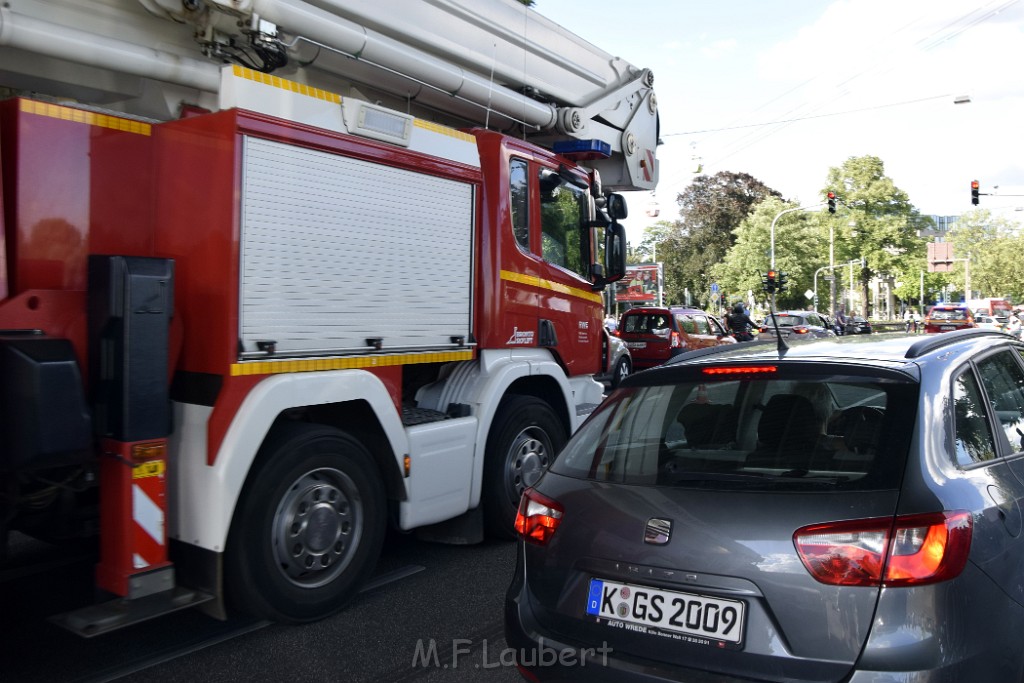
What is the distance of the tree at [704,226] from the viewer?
A: 210 ft

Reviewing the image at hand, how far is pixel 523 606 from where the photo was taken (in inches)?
117

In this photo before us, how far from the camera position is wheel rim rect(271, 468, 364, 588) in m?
4.21

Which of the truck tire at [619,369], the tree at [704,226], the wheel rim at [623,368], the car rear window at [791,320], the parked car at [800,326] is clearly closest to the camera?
the truck tire at [619,369]

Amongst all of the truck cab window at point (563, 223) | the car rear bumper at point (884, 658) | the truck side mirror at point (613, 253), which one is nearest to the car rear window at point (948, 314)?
the truck side mirror at point (613, 253)

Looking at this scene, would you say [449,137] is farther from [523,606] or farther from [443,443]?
[523,606]

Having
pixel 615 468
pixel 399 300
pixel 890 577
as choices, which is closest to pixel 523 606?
pixel 615 468

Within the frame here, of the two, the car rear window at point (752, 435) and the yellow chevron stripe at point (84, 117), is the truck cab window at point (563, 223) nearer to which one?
the yellow chevron stripe at point (84, 117)

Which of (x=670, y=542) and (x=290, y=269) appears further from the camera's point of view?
(x=290, y=269)

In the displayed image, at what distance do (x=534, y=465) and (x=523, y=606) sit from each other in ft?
10.0

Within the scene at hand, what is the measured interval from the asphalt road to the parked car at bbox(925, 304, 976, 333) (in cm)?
3184

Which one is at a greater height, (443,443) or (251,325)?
(251,325)

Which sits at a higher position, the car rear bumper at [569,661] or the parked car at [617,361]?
the parked car at [617,361]

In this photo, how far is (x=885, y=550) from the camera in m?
2.33

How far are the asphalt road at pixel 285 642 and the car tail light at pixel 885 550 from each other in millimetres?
1661
